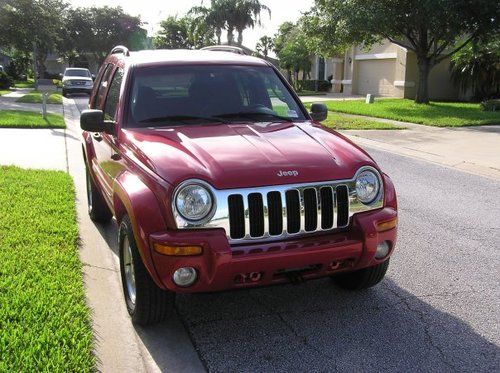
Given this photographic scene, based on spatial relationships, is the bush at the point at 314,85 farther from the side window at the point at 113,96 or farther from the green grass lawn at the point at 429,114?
→ the side window at the point at 113,96

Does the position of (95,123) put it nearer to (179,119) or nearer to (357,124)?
(179,119)

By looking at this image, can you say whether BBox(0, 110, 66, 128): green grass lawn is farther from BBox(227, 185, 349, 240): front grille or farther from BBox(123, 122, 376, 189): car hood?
BBox(227, 185, 349, 240): front grille

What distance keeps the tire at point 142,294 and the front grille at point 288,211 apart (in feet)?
2.17

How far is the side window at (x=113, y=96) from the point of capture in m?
4.77

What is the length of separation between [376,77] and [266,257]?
3331 cm

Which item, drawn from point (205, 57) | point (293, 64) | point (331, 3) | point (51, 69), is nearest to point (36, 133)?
point (205, 57)

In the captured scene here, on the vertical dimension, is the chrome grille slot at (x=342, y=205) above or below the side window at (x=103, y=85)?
below

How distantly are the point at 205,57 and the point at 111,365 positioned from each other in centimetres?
287

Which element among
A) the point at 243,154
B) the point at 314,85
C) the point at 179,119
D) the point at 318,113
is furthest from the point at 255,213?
the point at 314,85

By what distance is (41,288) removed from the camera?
4.04m

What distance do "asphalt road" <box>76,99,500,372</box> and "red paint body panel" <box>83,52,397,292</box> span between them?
1.52 feet

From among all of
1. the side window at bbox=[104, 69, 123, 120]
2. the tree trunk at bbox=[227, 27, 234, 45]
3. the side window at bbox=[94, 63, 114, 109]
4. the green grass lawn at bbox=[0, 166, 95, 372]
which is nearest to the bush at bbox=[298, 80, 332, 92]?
the tree trunk at bbox=[227, 27, 234, 45]

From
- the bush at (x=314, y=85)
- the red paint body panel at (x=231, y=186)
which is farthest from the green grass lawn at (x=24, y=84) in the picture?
the red paint body panel at (x=231, y=186)

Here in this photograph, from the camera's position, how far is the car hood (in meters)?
3.35
